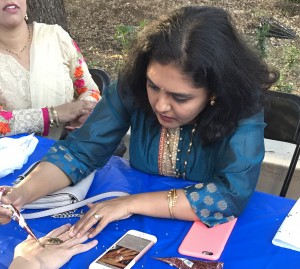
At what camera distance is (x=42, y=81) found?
→ 92.4 inches

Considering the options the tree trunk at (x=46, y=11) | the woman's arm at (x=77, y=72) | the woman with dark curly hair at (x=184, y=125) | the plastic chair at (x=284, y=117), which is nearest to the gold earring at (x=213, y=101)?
the woman with dark curly hair at (x=184, y=125)

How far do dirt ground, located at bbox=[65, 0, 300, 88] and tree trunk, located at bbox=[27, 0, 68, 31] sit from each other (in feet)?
2.13

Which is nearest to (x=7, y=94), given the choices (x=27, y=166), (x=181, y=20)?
(x=27, y=166)

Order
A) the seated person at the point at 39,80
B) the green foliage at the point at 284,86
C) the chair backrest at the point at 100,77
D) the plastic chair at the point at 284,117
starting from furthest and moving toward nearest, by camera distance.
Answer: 1. the green foliage at the point at 284,86
2. the chair backrest at the point at 100,77
3. the seated person at the point at 39,80
4. the plastic chair at the point at 284,117

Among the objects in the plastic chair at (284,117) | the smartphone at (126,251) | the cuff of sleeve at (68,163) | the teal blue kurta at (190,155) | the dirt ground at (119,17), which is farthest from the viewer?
the dirt ground at (119,17)

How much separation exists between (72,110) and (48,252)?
1063 mm

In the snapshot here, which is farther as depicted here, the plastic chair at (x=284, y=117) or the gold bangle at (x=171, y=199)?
the plastic chair at (x=284, y=117)

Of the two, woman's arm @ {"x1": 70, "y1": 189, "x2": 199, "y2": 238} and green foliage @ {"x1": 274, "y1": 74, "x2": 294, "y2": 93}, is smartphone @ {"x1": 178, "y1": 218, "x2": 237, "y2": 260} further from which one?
green foliage @ {"x1": 274, "y1": 74, "x2": 294, "y2": 93}

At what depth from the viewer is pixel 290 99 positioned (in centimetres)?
207

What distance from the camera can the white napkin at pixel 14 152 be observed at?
5.77ft

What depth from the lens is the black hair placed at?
134 centimetres

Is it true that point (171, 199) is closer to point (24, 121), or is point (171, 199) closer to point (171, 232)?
point (171, 232)

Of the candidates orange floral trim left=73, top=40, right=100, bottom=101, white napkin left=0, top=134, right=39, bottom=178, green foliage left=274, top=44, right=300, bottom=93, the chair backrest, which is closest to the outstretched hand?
white napkin left=0, top=134, right=39, bottom=178

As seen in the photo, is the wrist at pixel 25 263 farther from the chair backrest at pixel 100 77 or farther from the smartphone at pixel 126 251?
the chair backrest at pixel 100 77
